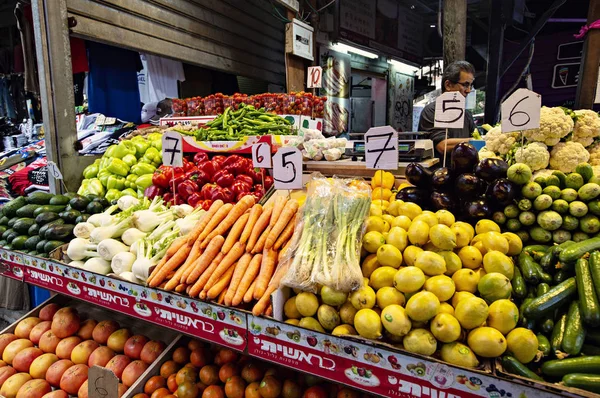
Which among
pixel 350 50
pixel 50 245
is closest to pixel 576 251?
pixel 50 245

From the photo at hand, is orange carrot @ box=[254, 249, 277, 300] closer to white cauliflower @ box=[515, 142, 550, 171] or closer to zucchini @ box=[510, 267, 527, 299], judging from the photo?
zucchini @ box=[510, 267, 527, 299]

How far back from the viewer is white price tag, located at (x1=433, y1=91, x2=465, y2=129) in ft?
7.01

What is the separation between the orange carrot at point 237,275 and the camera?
1.68 meters

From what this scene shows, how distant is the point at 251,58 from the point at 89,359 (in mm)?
6716

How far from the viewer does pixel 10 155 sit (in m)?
5.53

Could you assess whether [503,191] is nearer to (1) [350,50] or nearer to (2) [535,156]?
(2) [535,156]

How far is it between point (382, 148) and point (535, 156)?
86 cm

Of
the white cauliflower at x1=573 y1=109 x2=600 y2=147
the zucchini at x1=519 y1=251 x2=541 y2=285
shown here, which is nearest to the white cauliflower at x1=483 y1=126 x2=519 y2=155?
the white cauliflower at x1=573 y1=109 x2=600 y2=147

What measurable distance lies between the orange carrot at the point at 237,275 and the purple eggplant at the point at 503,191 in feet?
4.05

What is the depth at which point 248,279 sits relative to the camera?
174 cm

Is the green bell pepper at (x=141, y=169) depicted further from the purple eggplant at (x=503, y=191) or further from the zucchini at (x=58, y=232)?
the purple eggplant at (x=503, y=191)

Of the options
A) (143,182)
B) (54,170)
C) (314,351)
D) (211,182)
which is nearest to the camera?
(314,351)

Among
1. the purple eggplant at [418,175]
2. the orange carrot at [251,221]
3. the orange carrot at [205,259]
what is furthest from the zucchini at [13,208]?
the purple eggplant at [418,175]

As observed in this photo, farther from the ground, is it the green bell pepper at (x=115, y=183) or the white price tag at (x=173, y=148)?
the white price tag at (x=173, y=148)
